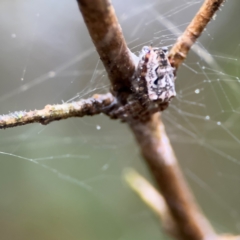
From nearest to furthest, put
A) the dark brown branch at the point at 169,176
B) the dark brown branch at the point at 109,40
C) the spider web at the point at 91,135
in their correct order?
the dark brown branch at the point at 109,40 → the dark brown branch at the point at 169,176 → the spider web at the point at 91,135

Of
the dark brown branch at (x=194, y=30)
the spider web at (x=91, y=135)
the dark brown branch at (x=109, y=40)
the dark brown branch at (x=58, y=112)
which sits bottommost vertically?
the dark brown branch at (x=58, y=112)

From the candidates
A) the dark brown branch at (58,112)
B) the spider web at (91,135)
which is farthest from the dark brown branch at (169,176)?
the spider web at (91,135)

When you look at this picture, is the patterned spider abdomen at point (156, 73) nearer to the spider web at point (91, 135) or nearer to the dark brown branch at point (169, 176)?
the dark brown branch at point (169, 176)

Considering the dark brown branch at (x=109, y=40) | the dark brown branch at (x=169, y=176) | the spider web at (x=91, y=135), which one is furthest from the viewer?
the spider web at (x=91, y=135)

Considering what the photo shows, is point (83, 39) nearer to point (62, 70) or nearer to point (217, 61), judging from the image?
point (62, 70)

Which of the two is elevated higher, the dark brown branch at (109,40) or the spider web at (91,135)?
the spider web at (91,135)

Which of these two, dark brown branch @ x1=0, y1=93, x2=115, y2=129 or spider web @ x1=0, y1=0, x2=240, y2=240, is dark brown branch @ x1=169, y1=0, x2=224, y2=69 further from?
spider web @ x1=0, y1=0, x2=240, y2=240

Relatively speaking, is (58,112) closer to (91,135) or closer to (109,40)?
(109,40)

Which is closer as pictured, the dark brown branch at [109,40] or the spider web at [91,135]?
the dark brown branch at [109,40]
